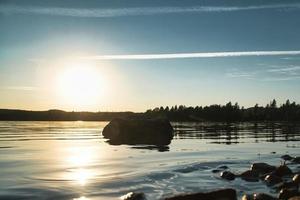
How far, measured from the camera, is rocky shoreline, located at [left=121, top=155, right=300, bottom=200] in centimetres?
1475

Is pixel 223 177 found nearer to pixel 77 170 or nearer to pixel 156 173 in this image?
pixel 156 173

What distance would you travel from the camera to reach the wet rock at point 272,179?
1984 centimetres

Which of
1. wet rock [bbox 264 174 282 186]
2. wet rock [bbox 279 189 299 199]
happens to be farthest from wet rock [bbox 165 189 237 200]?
wet rock [bbox 264 174 282 186]

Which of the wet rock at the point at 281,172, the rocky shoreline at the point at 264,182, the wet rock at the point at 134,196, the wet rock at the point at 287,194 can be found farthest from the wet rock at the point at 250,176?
the wet rock at the point at 134,196

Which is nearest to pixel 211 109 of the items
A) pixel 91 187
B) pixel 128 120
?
pixel 128 120

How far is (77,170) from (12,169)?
153 inches

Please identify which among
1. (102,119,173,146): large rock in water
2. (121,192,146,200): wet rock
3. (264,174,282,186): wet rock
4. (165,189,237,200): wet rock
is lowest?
(264,174,282,186): wet rock

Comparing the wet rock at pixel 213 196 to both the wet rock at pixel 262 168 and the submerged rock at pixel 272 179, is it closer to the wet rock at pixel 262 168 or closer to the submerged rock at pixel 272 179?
the submerged rock at pixel 272 179

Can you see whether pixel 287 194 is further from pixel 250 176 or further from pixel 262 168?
pixel 262 168

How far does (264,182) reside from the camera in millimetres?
20094

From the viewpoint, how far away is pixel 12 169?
23859mm

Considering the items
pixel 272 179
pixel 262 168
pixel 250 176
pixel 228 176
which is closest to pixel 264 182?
pixel 272 179

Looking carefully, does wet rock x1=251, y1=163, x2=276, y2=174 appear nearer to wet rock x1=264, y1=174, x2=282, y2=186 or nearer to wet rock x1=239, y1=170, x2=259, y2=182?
wet rock x1=239, y1=170, x2=259, y2=182

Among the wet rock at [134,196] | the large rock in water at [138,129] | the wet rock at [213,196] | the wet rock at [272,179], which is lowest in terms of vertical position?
the wet rock at [272,179]
